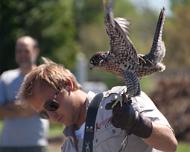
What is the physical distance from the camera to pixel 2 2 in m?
27.2

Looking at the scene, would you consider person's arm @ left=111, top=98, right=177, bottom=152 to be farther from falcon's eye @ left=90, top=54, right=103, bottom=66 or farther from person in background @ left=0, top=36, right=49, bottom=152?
person in background @ left=0, top=36, right=49, bottom=152

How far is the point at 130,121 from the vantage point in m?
3.07

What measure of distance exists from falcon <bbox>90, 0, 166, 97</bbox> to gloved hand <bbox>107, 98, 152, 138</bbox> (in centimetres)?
7

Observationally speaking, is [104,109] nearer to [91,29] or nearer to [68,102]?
[68,102]

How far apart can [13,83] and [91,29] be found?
50901 millimetres

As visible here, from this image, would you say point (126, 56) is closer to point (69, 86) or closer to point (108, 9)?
point (108, 9)

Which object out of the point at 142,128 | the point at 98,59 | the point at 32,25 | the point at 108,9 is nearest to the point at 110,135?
the point at 142,128

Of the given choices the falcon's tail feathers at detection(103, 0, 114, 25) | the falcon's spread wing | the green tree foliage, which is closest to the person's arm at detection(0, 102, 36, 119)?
the falcon's spread wing

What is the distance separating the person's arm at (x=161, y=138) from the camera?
10.3 feet

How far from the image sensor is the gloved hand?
306 centimetres

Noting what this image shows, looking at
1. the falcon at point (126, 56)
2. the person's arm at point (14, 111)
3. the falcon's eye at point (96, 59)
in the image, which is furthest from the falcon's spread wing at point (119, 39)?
the person's arm at point (14, 111)

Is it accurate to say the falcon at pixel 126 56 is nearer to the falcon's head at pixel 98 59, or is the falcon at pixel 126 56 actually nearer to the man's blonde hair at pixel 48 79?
the falcon's head at pixel 98 59

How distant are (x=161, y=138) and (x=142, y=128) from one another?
0.37ft

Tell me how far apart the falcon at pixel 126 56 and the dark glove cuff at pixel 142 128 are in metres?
0.12
